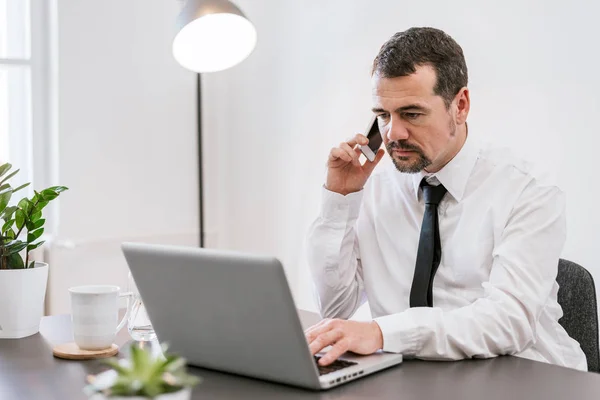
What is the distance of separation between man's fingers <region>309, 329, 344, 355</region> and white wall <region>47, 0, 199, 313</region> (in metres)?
1.89

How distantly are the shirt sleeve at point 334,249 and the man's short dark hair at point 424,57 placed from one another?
0.30m

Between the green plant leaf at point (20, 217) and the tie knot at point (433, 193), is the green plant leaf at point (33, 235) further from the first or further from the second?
the tie knot at point (433, 193)

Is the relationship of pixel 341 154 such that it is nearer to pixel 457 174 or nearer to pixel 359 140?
pixel 359 140

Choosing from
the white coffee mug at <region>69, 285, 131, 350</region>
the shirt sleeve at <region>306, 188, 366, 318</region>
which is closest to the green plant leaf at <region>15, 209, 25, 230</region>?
the white coffee mug at <region>69, 285, 131, 350</region>

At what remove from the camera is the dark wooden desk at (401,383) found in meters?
1.06

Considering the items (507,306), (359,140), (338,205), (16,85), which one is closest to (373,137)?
(359,140)

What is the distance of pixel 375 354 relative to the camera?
4.09 feet

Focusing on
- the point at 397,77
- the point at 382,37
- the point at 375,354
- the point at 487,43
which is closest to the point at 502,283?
the point at 375,354

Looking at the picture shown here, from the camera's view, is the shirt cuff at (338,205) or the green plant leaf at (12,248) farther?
the shirt cuff at (338,205)

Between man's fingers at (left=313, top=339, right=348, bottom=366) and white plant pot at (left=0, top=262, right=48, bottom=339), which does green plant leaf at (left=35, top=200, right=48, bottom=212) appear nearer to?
white plant pot at (left=0, top=262, right=48, bottom=339)

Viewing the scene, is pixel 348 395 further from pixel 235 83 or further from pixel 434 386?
pixel 235 83

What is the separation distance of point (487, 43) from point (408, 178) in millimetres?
760

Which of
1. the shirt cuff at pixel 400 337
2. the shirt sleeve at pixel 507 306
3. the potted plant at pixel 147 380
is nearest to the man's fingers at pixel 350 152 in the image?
the shirt sleeve at pixel 507 306

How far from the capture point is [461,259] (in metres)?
1.60
